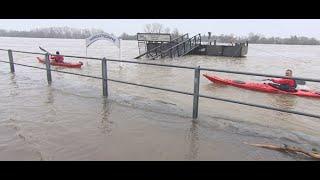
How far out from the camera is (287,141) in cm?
521

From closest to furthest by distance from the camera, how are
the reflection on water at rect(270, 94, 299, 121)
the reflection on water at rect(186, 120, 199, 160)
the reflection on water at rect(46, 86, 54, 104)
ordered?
the reflection on water at rect(186, 120, 199, 160)
the reflection on water at rect(46, 86, 54, 104)
the reflection on water at rect(270, 94, 299, 121)

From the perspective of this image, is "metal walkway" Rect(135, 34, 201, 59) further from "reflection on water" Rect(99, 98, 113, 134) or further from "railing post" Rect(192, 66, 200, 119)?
"railing post" Rect(192, 66, 200, 119)

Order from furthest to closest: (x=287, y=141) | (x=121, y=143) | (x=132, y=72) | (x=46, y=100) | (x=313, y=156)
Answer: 1. (x=132, y=72)
2. (x=46, y=100)
3. (x=287, y=141)
4. (x=121, y=143)
5. (x=313, y=156)

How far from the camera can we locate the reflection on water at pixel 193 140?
4352 mm

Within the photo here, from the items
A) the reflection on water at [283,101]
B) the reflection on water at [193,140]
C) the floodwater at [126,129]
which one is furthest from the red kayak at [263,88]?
the reflection on water at [193,140]

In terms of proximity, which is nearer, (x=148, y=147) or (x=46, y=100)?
(x=148, y=147)

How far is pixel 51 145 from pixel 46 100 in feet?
10.6

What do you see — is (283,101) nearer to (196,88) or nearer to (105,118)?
(196,88)

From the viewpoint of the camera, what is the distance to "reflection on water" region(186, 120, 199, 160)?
4352 millimetres

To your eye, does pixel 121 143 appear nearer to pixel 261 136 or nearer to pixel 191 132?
pixel 191 132

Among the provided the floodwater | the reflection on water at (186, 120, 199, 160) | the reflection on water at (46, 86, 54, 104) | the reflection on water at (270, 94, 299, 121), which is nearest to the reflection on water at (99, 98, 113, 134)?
the floodwater

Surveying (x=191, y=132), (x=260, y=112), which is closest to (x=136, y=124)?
(x=191, y=132)

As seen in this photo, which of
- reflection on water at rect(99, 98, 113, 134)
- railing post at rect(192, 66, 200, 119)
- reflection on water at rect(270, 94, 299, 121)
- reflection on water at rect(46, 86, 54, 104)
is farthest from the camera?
reflection on water at rect(270, 94, 299, 121)
